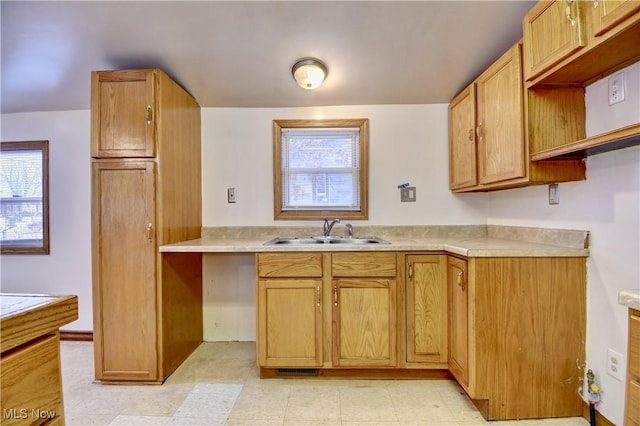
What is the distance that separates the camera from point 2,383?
1.42ft

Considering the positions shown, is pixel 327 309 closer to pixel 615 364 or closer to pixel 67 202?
pixel 615 364

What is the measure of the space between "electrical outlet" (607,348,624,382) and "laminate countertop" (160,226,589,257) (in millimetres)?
471

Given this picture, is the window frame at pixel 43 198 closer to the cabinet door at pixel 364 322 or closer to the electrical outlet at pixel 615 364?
the cabinet door at pixel 364 322

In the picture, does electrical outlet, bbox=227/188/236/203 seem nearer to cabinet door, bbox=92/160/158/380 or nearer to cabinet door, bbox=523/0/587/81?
cabinet door, bbox=92/160/158/380

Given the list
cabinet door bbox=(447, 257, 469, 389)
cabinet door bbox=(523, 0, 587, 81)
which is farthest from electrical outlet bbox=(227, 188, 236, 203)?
cabinet door bbox=(523, 0, 587, 81)

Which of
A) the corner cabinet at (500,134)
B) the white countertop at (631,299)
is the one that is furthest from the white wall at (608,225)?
the white countertop at (631,299)

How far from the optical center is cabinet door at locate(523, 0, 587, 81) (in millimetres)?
1276

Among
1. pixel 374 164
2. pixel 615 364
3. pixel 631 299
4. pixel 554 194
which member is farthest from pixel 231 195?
pixel 615 364

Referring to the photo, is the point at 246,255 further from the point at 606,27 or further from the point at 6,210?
the point at 606,27

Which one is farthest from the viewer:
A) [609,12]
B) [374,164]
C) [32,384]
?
[374,164]

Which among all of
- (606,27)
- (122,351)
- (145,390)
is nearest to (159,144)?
(122,351)

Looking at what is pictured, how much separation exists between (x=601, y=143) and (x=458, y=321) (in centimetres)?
114

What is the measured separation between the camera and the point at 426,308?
1.95 m

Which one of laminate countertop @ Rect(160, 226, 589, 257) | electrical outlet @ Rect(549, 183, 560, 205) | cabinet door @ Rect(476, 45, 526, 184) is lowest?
laminate countertop @ Rect(160, 226, 589, 257)
